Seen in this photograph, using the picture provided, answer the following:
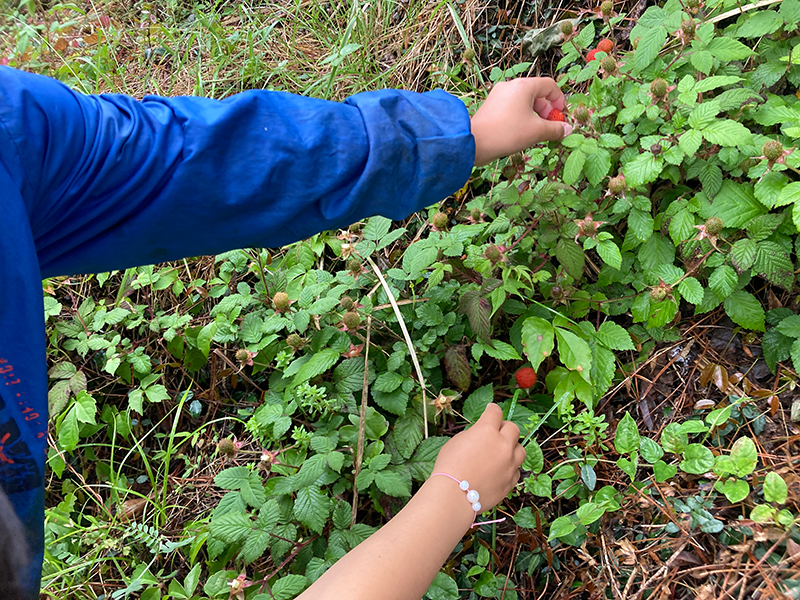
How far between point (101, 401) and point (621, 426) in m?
2.01

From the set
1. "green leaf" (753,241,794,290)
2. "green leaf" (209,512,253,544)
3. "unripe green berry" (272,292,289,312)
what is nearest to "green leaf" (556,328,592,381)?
"green leaf" (753,241,794,290)

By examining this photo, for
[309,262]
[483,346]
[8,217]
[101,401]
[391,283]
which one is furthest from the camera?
[101,401]

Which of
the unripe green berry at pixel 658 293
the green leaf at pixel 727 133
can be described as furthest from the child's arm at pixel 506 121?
the unripe green berry at pixel 658 293

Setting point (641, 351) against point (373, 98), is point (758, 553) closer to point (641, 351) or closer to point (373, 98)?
point (641, 351)

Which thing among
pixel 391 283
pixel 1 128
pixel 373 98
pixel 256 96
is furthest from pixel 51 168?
pixel 391 283

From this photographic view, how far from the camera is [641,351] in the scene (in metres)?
1.68

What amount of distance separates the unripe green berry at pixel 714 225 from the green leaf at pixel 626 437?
0.51m

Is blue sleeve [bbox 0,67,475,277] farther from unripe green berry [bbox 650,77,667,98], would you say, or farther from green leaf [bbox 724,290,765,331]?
green leaf [bbox 724,290,765,331]

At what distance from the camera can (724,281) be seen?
143cm

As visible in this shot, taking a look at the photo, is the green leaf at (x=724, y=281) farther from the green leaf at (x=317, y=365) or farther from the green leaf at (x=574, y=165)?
the green leaf at (x=317, y=365)

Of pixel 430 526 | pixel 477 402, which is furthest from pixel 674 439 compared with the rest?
pixel 430 526

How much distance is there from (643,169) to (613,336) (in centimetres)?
46

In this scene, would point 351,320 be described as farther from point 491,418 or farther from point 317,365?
point 491,418

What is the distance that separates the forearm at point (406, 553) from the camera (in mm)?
1059
